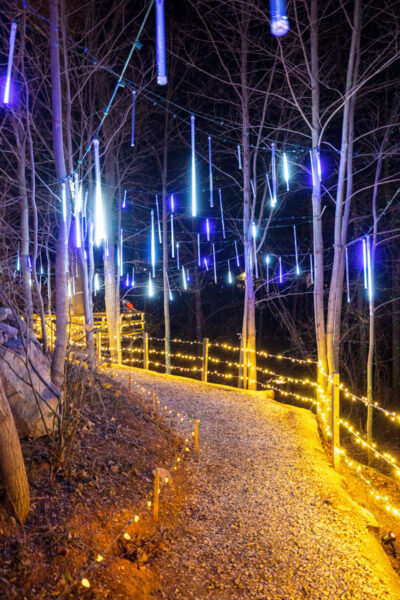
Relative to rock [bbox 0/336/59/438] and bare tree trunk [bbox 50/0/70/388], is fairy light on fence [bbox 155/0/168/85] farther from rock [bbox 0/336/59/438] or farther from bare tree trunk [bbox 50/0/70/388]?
rock [bbox 0/336/59/438]

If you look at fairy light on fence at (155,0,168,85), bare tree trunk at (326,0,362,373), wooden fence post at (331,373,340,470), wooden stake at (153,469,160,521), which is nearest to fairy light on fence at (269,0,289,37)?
fairy light on fence at (155,0,168,85)

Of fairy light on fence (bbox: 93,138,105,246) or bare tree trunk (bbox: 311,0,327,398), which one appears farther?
bare tree trunk (bbox: 311,0,327,398)

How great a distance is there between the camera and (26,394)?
4.25 meters

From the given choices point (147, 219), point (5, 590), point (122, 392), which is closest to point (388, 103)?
point (147, 219)

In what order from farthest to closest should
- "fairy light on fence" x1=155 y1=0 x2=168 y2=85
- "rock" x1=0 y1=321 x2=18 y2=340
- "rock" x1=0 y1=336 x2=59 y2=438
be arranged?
"rock" x1=0 y1=321 x2=18 y2=340 → "rock" x1=0 y1=336 x2=59 y2=438 → "fairy light on fence" x1=155 y1=0 x2=168 y2=85

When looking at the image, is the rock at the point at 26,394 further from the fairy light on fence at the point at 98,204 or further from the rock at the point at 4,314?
the fairy light on fence at the point at 98,204

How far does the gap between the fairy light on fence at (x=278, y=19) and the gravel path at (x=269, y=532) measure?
3952mm

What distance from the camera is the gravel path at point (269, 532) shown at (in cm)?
332

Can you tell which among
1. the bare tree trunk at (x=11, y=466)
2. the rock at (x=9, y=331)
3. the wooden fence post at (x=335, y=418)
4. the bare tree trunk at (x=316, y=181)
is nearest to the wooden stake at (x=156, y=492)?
the bare tree trunk at (x=11, y=466)

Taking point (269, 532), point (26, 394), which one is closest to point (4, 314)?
point (26, 394)

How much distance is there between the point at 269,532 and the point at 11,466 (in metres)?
2.62

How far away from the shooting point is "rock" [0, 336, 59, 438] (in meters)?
4.09

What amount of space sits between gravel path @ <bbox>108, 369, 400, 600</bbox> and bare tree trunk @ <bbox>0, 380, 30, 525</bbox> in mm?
1302

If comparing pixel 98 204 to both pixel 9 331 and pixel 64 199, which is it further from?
pixel 9 331
